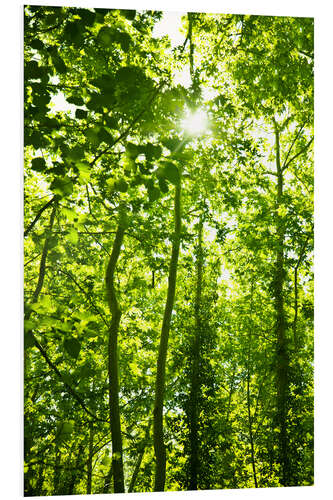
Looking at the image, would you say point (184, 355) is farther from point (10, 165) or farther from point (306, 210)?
point (10, 165)

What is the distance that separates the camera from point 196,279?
4730mm

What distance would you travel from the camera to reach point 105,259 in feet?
14.0

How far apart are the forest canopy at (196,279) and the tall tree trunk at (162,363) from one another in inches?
0.6

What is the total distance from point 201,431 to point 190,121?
3.51 metres

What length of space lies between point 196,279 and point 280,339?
1155 millimetres

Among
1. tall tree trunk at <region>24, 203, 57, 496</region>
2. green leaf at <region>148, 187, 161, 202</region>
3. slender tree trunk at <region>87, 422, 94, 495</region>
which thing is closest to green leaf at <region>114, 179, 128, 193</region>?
green leaf at <region>148, 187, 161, 202</region>

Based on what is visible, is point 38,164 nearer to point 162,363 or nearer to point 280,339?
point 162,363

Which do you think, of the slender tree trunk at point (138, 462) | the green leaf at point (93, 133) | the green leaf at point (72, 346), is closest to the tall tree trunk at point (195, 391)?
the slender tree trunk at point (138, 462)

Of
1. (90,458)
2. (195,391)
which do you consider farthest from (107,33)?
(195,391)

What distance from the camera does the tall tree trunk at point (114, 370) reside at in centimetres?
354

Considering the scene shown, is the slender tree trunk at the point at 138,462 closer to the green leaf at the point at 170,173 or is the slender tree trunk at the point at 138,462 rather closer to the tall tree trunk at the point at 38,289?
the tall tree trunk at the point at 38,289

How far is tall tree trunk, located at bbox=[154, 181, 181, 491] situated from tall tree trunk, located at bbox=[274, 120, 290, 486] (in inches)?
41.2

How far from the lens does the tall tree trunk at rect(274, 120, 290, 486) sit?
4.21 meters

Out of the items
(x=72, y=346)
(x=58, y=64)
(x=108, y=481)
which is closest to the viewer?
(x=72, y=346)
